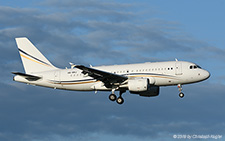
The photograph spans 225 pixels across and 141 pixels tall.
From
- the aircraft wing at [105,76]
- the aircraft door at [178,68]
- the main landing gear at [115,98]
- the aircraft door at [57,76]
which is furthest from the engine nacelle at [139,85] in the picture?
the aircraft door at [57,76]

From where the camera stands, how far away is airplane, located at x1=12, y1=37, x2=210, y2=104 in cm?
5678

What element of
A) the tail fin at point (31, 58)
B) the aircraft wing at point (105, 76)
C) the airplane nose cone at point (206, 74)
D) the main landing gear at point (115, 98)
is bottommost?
the main landing gear at point (115, 98)

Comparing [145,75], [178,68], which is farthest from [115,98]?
[178,68]

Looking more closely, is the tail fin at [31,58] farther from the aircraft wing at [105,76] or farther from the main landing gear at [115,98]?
the main landing gear at [115,98]

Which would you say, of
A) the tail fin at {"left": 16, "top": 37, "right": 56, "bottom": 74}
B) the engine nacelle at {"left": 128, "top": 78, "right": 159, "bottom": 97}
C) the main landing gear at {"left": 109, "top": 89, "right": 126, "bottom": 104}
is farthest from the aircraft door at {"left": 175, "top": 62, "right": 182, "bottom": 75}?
the tail fin at {"left": 16, "top": 37, "right": 56, "bottom": 74}

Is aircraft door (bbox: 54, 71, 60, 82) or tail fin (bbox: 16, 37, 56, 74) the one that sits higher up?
tail fin (bbox: 16, 37, 56, 74)

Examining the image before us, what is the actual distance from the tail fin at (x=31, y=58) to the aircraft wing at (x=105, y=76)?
875 cm

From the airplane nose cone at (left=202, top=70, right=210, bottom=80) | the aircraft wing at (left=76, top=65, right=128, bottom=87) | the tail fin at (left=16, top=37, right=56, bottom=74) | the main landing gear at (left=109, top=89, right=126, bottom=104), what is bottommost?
the main landing gear at (left=109, top=89, right=126, bottom=104)

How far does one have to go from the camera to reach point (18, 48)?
66.1 metres

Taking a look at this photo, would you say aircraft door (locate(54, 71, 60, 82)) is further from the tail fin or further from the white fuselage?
the tail fin

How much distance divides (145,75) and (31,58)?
1698 centimetres

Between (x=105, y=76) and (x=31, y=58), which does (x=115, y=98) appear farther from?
(x=31, y=58)

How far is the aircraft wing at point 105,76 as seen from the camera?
55606mm

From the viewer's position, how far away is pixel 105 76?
57.1 m
